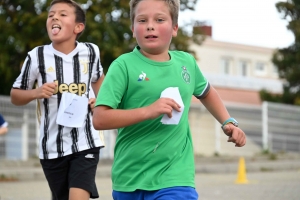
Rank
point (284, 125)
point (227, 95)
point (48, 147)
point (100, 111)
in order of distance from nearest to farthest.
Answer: point (100, 111)
point (48, 147)
point (284, 125)
point (227, 95)

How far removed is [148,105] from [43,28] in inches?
739

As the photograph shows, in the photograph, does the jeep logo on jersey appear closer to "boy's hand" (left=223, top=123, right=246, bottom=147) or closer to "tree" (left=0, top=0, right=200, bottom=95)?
"boy's hand" (left=223, top=123, right=246, bottom=147)

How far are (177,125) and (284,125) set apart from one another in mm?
22266

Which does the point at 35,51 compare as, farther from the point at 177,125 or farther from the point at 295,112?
the point at 295,112

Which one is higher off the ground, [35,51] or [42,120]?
[35,51]

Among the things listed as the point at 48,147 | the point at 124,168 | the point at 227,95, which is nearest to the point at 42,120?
the point at 48,147

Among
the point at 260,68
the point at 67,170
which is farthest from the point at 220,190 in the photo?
the point at 260,68

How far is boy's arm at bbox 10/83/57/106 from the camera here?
638 centimetres

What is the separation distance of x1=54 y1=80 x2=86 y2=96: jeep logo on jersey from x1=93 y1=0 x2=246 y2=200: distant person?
5.97 ft

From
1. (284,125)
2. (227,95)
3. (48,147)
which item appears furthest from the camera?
(227,95)

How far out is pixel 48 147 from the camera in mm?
6562

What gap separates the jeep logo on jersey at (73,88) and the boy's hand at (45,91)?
0.14 meters

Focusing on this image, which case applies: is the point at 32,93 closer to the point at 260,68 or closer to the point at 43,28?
the point at 43,28

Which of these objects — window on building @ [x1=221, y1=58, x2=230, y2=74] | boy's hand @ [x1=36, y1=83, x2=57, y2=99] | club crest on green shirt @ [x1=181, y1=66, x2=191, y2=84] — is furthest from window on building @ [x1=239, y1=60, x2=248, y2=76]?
club crest on green shirt @ [x1=181, y1=66, x2=191, y2=84]
